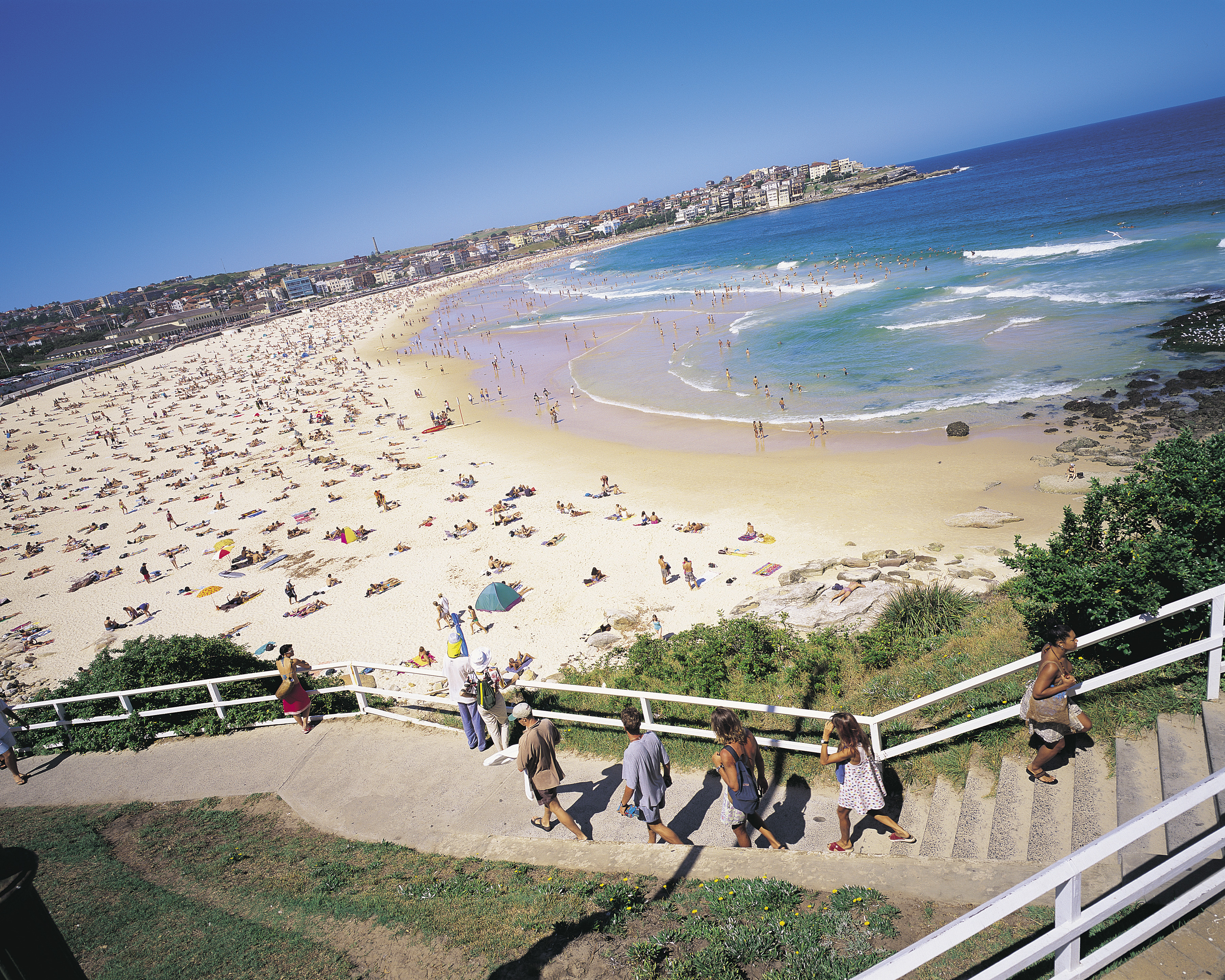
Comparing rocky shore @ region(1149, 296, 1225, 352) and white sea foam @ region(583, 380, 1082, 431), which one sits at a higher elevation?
rocky shore @ region(1149, 296, 1225, 352)

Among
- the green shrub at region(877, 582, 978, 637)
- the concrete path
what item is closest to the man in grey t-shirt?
the concrete path

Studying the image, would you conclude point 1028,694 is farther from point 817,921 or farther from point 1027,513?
point 1027,513

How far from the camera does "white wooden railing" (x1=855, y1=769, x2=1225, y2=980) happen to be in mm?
2125

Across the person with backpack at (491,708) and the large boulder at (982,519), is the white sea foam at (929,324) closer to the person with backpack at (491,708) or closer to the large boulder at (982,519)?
the large boulder at (982,519)

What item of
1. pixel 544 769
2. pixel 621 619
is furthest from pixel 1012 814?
pixel 621 619

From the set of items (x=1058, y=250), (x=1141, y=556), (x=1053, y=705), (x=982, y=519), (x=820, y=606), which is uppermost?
(x=1141, y=556)

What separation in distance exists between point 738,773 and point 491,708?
2.92 meters

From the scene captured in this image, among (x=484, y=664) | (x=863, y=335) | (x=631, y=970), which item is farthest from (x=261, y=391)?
(x=631, y=970)

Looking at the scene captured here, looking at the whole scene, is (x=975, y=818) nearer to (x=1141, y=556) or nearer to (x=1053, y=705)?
(x=1053, y=705)

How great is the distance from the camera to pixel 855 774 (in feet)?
16.2

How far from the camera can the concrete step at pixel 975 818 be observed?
4.73 m

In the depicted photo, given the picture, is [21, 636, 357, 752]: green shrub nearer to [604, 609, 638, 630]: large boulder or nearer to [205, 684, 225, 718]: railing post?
[205, 684, 225, 718]: railing post

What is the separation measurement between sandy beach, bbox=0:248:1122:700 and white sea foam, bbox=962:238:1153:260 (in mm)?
36424

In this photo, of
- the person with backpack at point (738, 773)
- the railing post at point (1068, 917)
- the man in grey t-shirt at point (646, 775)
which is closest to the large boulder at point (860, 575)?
the person with backpack at point (738, 773)
